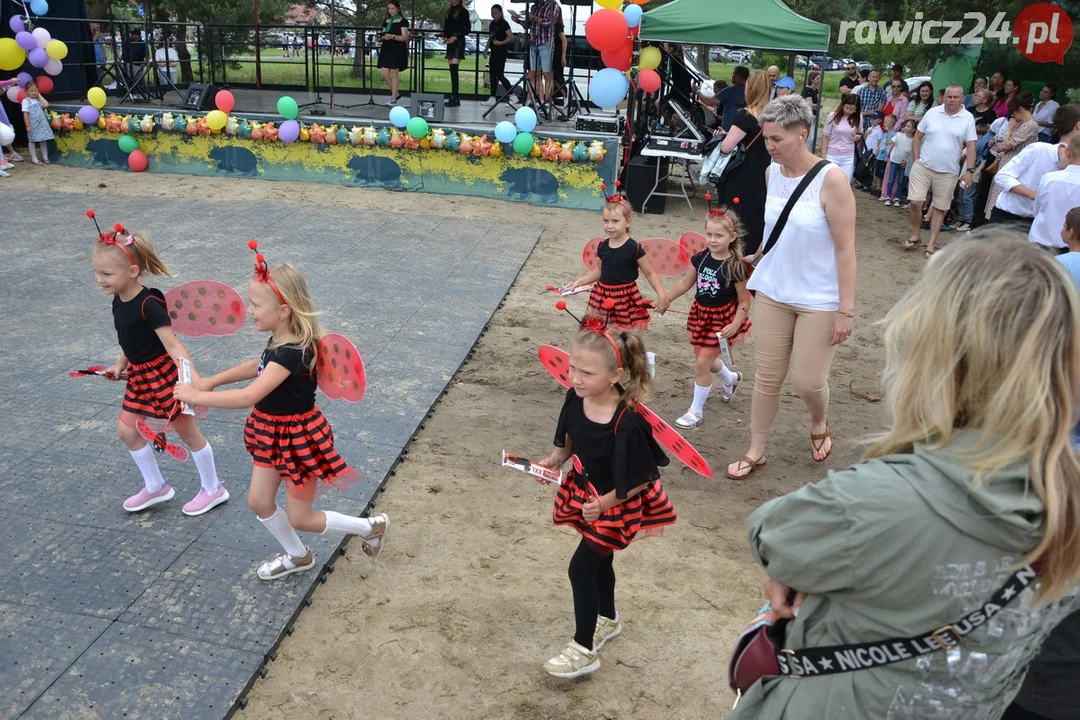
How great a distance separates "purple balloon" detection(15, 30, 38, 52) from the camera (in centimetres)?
1145

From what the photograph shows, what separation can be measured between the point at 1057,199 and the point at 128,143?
11.5 meters

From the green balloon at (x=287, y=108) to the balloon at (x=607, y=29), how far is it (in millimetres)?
4161

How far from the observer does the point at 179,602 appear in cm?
331

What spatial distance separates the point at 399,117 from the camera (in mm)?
11203

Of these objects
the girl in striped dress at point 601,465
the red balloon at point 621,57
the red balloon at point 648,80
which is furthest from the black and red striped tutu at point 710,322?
the red balloon at point 621,57

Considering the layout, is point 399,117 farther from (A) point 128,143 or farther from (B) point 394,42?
(A) point 128,143

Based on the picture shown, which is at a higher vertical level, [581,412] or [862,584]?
[862,584]

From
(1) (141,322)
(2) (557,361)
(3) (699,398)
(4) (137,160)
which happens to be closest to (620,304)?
(3) (699,398)

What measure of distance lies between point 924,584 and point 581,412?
5.46 ft

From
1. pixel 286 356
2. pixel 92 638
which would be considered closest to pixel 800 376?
pixel 286 356

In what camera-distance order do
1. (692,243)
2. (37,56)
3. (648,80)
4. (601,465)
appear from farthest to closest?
(37,56) → (648,80) → (692,243) → (601,465)

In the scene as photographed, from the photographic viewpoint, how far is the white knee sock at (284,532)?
11.0ft

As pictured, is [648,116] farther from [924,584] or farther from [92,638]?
[924,584]

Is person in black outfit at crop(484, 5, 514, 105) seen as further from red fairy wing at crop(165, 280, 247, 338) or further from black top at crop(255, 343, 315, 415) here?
black top at crop(255, 343, 315, 415)
